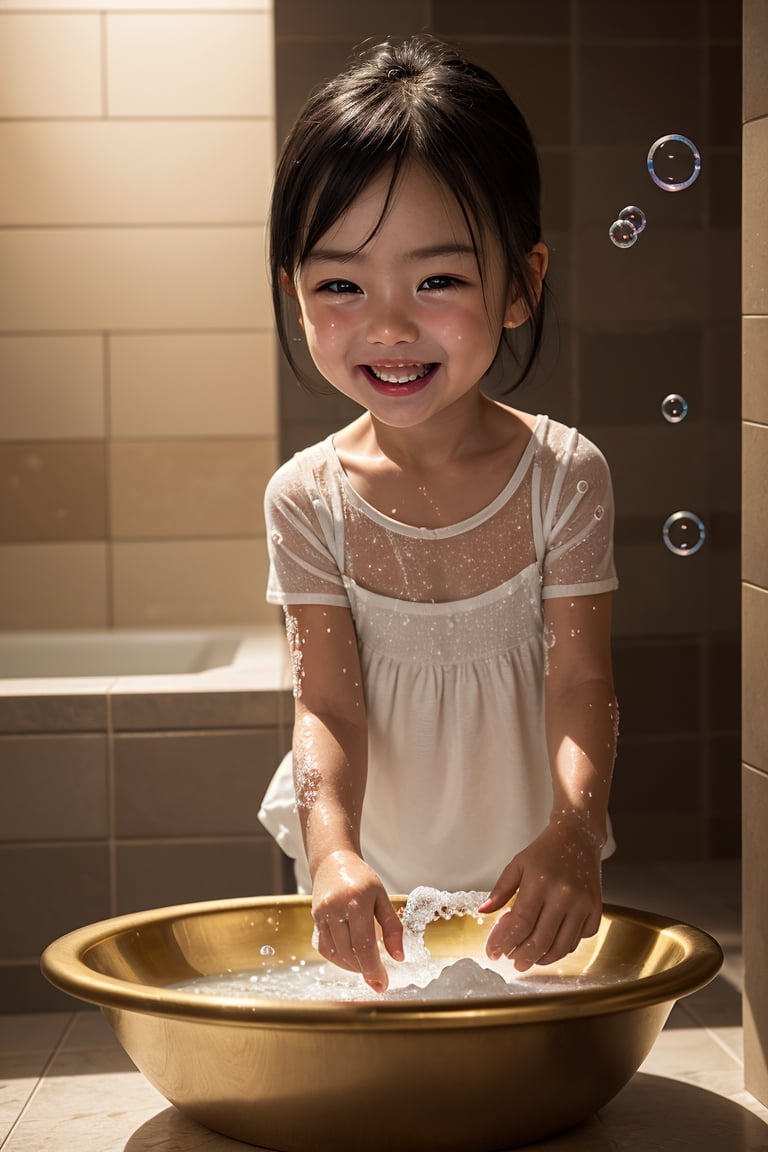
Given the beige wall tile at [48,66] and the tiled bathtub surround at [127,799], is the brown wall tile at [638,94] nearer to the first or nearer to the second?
the beige wall tile at [48,66]

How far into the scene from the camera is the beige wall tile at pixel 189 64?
251cm

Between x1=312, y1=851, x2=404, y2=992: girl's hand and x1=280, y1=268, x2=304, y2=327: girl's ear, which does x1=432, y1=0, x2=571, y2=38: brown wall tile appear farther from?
x1=312, y1=851, x2=404, y2=992: girl's hand

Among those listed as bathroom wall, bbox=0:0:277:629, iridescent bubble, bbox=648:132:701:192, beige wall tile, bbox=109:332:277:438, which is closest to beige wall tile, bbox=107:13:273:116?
bathroom wall, bbox=0:0:277:629

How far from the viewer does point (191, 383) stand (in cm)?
257

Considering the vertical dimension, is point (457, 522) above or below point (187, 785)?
above

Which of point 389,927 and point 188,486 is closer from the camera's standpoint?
point 389,927

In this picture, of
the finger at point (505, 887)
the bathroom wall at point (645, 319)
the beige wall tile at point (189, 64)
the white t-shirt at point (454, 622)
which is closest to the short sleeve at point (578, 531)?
the white t-shirt at point (454, 622)

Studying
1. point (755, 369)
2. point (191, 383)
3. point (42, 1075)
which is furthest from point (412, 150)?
point (191, 383)

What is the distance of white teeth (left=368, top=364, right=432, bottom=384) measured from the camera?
100 cm

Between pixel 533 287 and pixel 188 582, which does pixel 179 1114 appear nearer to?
pixel 533 287

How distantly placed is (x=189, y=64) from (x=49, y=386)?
580mm

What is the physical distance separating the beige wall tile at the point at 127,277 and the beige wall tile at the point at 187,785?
3.28 ft

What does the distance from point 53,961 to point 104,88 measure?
1.88 metres

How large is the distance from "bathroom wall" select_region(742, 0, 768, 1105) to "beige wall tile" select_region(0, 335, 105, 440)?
158 centimetres
